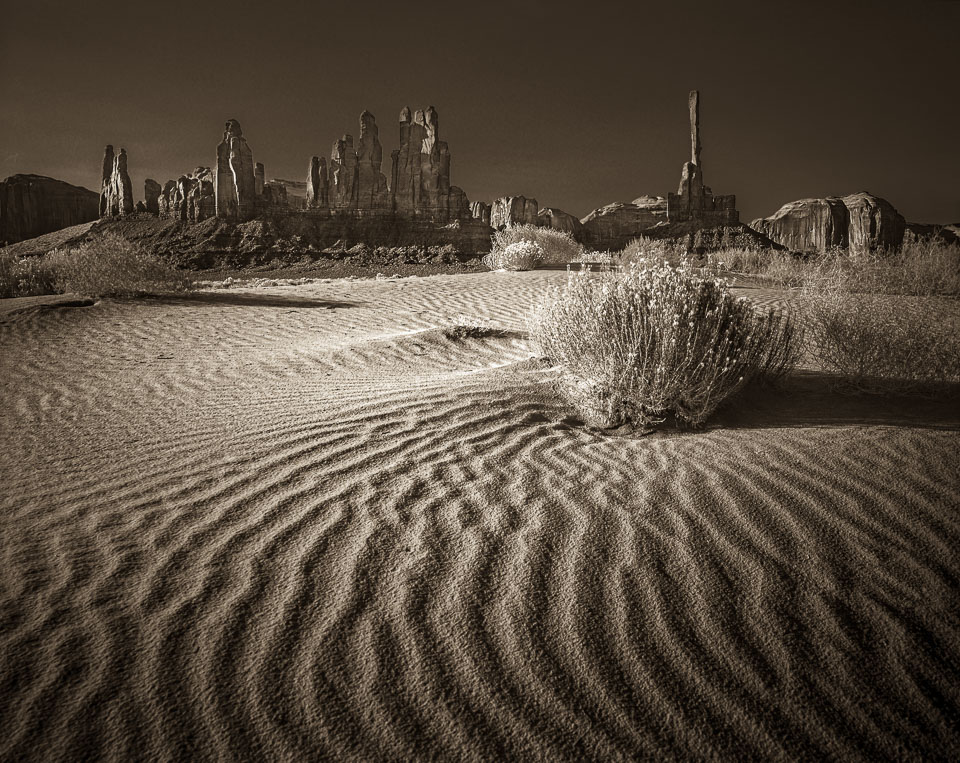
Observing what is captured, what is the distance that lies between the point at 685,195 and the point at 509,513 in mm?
82102

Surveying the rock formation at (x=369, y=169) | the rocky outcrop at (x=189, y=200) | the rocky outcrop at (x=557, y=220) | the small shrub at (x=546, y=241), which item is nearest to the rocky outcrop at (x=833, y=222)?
the rocky outcrop at (x=557, y=220)

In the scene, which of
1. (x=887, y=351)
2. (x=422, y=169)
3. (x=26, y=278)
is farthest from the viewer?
(x=422, y=169)

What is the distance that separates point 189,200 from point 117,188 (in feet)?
79.4

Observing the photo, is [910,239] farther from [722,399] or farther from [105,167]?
[105,167]

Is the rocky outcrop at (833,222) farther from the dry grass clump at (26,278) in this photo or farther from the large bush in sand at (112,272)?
the dry grass clump at (26,278)

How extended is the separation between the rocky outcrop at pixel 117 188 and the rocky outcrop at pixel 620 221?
235 feet

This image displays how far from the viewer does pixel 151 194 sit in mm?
92188

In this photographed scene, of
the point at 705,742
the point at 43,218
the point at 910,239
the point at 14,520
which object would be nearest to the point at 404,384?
the point at 14,520

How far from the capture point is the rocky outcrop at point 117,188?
295 feet

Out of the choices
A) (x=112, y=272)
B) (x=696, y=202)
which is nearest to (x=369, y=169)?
(x=696, y=202)

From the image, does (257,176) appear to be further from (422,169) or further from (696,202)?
(696,202)

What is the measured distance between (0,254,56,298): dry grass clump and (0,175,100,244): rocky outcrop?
351 feet

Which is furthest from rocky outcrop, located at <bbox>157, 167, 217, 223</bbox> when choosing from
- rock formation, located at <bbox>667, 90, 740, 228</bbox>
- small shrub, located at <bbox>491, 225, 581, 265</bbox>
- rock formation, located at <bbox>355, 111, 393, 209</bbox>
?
rock formation, located at <bbox>667, 90, 740, 228</bbox>

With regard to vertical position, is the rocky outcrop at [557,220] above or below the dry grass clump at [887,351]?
above
